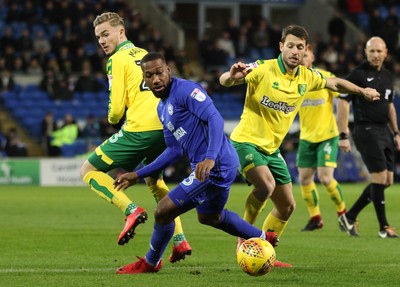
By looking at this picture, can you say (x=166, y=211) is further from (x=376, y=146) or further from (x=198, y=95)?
(x=376, y=146)

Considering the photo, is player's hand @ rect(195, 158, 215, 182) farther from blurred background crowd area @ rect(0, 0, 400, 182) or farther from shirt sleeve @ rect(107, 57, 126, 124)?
blurred background crowd area @ rect(0, 0, 400, 182)

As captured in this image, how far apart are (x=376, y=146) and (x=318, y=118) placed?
1458mm

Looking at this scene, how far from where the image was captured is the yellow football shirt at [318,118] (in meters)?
13.5

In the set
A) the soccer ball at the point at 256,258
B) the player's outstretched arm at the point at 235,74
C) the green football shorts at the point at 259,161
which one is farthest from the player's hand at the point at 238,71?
the soccer ball at the point at 256,258

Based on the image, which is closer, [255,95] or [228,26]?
[255,95]

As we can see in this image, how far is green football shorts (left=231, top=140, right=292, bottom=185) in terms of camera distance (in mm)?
9359

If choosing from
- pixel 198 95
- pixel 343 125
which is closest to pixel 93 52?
pixel 343 125

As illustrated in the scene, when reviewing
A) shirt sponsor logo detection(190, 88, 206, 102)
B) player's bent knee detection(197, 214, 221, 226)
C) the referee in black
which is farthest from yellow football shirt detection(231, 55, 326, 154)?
the referee in black

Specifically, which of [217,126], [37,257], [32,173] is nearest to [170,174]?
[32,173]

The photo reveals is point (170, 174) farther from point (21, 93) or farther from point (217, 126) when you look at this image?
point (217, 126)

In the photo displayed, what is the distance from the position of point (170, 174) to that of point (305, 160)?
12.9 metres

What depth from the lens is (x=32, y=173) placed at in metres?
25.5

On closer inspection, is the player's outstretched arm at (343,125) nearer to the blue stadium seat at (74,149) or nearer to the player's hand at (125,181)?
the player's hand at (125,181)

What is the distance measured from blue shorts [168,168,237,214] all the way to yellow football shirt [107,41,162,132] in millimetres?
1488
